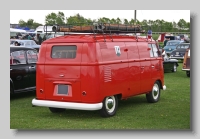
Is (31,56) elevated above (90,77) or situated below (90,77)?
above

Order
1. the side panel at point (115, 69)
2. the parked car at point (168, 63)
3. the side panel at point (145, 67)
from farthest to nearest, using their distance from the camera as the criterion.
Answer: the parked car at point (168, 63) < the side panel at point (145, 67) < the side panel at point (115, 69)

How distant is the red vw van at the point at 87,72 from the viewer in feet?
26.5

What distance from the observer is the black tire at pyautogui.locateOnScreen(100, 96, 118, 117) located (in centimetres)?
843

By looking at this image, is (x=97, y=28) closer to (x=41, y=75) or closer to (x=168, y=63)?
(x=41, y=75)

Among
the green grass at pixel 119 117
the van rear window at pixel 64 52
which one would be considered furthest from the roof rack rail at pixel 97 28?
the green grass at pixel 119 117

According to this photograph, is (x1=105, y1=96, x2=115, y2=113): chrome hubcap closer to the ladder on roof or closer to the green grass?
the green grass

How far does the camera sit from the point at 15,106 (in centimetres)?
999

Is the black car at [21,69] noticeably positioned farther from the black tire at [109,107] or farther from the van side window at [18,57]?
the black tire at [109,107]

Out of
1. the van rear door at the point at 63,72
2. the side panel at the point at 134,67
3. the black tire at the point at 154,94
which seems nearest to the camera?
the van rear door at the point at 63,72

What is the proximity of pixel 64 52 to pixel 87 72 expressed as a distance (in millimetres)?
847

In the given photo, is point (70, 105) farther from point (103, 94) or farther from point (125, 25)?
point (125, 25)

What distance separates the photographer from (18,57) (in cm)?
1090

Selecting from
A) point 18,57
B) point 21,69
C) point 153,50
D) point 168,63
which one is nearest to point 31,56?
point 18,57

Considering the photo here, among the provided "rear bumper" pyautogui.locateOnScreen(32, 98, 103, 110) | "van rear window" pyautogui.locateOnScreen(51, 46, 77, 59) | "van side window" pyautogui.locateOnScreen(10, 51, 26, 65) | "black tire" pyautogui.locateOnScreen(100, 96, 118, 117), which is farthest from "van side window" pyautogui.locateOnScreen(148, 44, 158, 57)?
"van side window" pyautogui.locateOnScreen(10, 51, 26, 65)
